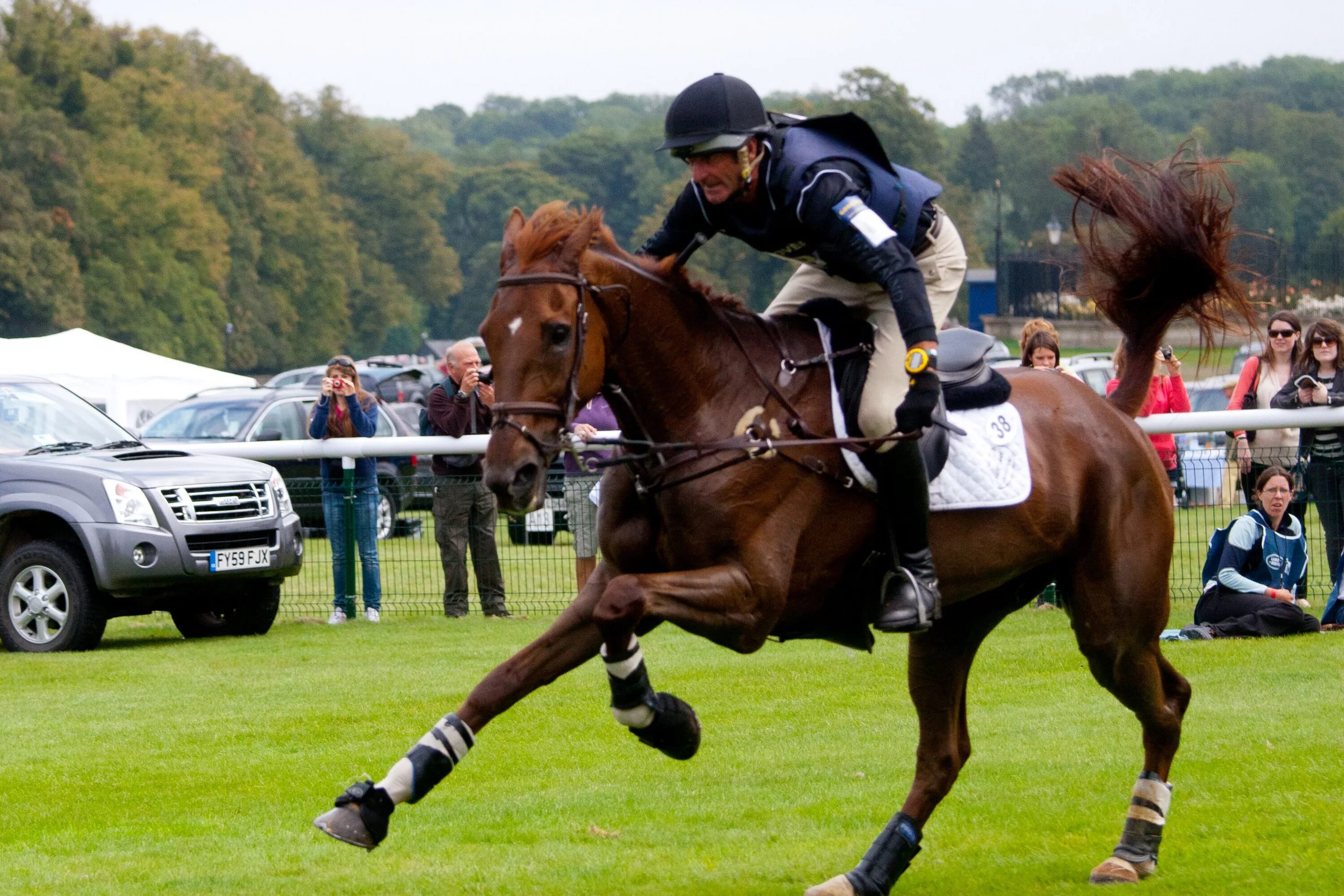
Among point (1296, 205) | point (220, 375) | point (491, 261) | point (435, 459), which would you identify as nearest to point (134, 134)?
point (220, 375)

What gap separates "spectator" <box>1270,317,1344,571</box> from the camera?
13156mm

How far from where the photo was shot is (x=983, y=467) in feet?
21.5

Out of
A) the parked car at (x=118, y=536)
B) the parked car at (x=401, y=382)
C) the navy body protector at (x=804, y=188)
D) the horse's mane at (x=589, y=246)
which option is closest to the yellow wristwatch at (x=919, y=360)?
the navy body protector at (x=804, y=188)

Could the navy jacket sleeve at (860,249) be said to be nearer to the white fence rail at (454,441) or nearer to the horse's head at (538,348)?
the horse's head at (538,348)

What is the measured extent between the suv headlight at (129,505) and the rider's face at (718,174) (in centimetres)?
836

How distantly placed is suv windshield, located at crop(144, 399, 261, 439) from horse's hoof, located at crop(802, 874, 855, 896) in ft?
60.2

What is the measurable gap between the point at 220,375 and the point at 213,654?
82.5 ft

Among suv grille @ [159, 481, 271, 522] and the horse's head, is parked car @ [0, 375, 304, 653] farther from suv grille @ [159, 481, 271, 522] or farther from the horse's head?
the horse's head

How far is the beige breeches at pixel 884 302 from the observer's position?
6.09 metres

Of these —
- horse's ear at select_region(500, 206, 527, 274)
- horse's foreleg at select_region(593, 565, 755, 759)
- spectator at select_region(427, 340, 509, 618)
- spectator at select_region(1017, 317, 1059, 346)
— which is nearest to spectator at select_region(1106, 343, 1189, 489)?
spectator at select_region(1017, 317, 1059, 346)

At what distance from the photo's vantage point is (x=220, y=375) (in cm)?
3744

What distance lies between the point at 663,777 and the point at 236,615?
6.88m

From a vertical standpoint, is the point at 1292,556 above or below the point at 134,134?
below

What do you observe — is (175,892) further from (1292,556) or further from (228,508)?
(1292,556)
